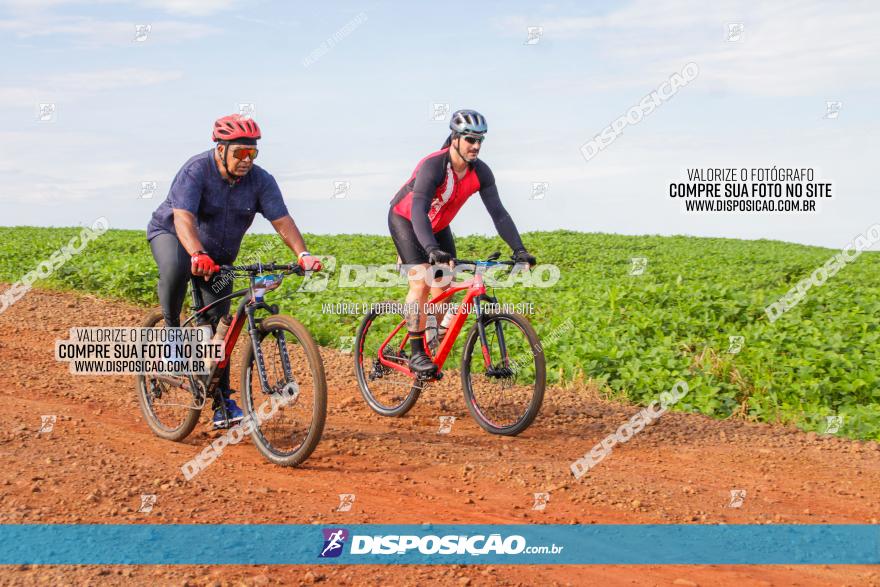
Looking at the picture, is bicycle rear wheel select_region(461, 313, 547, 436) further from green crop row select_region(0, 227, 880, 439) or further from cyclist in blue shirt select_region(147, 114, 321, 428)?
green crop row select_region(0, 227, 880, 439)

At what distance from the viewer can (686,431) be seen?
26.6 ft

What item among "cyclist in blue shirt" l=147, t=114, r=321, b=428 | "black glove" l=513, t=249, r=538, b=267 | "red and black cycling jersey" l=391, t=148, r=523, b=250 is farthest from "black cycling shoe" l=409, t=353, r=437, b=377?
"cyclist in blue shirt" l=147, t=114, r=321, b=428

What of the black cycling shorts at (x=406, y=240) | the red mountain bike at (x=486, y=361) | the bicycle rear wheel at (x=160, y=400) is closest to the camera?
the red mountain bike at (x=486, y=361)

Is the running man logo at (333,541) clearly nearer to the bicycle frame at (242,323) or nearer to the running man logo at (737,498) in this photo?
the bicycle frame at (242,323)

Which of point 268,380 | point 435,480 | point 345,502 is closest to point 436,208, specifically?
point 268,380

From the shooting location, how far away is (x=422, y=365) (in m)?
7.74

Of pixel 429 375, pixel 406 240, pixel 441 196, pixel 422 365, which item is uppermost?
pixel 441 196

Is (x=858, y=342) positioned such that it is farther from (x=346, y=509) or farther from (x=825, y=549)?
(x=346, y=509)

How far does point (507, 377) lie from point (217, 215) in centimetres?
293

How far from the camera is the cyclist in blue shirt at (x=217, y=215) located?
628 centimetres

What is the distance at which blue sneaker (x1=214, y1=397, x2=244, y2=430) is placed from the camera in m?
6.70

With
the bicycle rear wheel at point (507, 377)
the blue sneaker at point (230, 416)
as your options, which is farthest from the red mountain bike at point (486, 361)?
Answer: the blue sneaker at point (230, 416)

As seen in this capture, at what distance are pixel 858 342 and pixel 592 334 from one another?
11.8 ft

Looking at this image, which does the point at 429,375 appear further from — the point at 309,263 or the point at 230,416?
the point at 309,263
